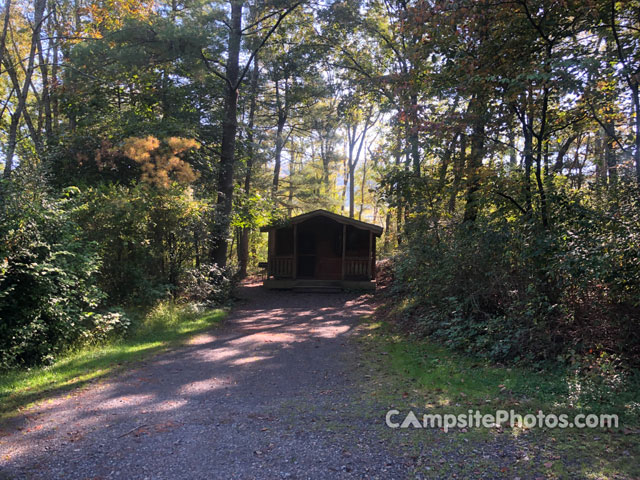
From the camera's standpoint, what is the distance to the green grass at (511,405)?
324 centimetres

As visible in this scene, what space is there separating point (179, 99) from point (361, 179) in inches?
1353

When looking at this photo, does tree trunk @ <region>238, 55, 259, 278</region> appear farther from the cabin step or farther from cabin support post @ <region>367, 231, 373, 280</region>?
cabin support post @ <region>367, 231, 373, 280</region>

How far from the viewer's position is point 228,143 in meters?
14.9

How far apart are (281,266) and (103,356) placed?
1199 cm

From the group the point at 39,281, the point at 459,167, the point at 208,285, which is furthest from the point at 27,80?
the point at 459,167

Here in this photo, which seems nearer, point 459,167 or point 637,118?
point 637,118

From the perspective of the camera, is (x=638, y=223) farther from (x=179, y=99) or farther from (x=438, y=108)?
(x=179, y=99)

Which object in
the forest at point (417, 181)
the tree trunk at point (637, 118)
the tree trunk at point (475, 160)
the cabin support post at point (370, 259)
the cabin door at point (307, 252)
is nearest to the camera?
the forest at point (417, 181)

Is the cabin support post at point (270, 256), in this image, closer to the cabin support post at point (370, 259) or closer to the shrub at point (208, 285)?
the shrub at point (208, 285)

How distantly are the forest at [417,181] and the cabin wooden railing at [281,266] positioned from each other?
3.00m

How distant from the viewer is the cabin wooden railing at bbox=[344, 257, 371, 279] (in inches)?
729

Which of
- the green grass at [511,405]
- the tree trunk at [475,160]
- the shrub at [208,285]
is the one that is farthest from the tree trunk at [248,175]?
the green grass at [511,405]

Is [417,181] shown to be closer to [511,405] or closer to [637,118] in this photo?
[637,118]

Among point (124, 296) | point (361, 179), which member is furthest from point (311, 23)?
point (361, 179)
